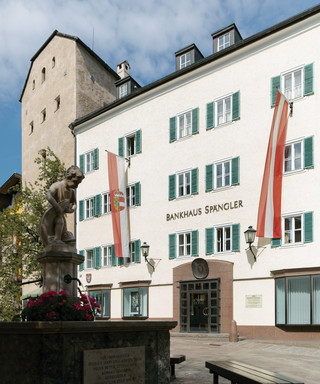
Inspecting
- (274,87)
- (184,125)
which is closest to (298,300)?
(274,87)

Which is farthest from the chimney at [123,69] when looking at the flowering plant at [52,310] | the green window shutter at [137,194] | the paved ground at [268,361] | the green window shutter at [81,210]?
the flowering plant at [52,310]

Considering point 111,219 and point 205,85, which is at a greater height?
point 205,85

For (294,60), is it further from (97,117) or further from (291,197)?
(97,117)

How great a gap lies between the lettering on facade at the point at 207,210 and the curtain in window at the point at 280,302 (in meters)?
3.93

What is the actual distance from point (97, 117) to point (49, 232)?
2199cm

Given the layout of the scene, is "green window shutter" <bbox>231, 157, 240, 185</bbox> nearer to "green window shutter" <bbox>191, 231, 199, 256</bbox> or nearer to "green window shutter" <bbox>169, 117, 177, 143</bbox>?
"green window shutter" <bbox>191, 231, 199, 256</bbox>

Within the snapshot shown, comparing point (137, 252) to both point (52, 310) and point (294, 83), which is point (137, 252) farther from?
point (52, 310)

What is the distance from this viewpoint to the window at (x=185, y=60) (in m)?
26.2

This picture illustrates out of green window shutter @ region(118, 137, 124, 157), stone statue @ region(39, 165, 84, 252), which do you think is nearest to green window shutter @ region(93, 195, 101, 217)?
green window shutter @ region(118, 137, 124, 157)

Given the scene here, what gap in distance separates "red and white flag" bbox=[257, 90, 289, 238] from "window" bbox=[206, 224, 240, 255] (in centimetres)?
183

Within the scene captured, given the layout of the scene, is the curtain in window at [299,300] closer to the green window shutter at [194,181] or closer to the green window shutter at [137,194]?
the green window shutter at [194,181]

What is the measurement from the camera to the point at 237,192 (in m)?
21.3

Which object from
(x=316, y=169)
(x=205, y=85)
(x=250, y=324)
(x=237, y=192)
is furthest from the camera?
(x=205, y=85)

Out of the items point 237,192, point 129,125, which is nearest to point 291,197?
point 237,192
